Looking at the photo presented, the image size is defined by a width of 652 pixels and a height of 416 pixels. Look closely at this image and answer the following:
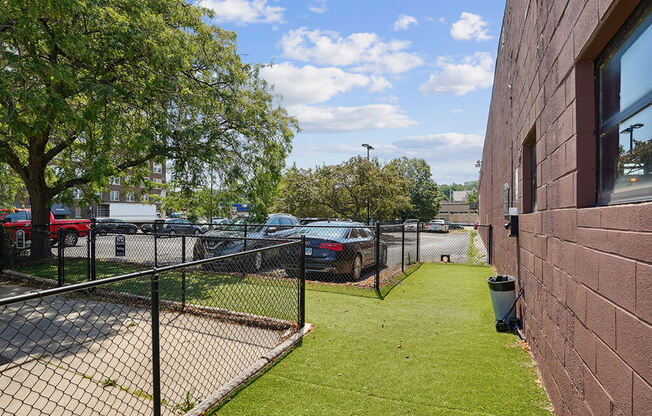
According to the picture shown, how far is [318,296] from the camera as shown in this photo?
775 cm

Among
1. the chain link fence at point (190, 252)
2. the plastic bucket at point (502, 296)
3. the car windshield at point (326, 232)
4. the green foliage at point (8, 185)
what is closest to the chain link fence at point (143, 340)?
the chain link fence at point (190, 252)

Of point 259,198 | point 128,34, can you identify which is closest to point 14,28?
point 128,34

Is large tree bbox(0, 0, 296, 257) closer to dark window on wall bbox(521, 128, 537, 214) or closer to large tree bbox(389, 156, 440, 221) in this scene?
dark window on wall bbox(521, 128, 537, 214)

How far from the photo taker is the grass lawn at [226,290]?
6117mm

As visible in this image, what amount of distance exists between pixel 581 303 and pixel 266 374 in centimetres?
295

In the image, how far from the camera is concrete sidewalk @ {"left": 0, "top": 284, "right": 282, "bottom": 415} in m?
3.31

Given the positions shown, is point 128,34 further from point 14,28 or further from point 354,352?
point 354,352

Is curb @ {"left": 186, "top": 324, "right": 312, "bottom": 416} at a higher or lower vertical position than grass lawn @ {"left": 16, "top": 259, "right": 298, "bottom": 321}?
lower

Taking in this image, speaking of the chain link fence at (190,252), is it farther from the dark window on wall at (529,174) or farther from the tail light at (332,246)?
the dark window on wall at (529,174)

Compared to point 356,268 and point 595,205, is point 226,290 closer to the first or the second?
point 356,268

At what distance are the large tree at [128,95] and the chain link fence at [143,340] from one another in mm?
3657

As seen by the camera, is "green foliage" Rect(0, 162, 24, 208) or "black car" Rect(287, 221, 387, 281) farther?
"green foliage" Rect(0, 162, 24, 208)

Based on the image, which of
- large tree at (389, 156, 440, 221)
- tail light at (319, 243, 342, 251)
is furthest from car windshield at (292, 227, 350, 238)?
large tree at (389, 156, 440, 221)

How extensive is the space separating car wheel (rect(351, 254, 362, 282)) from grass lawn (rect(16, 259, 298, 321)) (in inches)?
92.9
